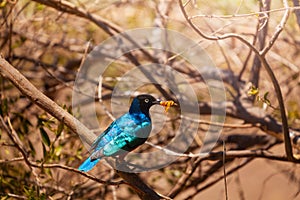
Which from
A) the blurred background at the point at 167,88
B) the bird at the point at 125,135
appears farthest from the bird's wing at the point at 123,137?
the blurred background at the point at 167,88

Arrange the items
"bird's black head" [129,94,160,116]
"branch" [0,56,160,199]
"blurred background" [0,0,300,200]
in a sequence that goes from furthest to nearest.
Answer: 1. "blurred background" [0,0,300,200]
2. "bird's black head" [129,94,160,116]
3. "branch" [0,56,160,199]

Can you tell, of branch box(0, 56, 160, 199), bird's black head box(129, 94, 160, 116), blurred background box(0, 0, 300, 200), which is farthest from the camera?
blurred background box(0, 0, 300, 200)

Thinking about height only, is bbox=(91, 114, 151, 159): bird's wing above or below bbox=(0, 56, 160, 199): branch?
below

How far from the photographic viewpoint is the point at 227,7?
3562mm

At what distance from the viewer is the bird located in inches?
80.0

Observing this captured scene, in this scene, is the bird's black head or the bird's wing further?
the bird's black head

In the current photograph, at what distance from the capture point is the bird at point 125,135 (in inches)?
80.0

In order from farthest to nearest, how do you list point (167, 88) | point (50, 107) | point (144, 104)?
point (167, 88) < point (144, 104) < point (50, 107)

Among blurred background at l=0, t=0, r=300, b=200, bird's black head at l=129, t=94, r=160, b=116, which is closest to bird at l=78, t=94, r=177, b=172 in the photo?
bird's black head at l=129, t=94, r=160, b=116

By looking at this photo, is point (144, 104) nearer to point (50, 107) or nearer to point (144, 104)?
point (144, 104)

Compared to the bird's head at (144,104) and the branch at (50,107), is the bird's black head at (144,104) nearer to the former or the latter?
the bird's head at (144,104)

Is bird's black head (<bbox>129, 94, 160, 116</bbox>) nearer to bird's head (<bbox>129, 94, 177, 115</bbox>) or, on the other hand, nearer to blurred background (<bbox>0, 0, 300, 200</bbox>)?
bird's head (<bbox>129, 94, 177, 115</bbox>)

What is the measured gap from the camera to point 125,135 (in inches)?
82.2

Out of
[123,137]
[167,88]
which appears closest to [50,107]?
[123,137]
